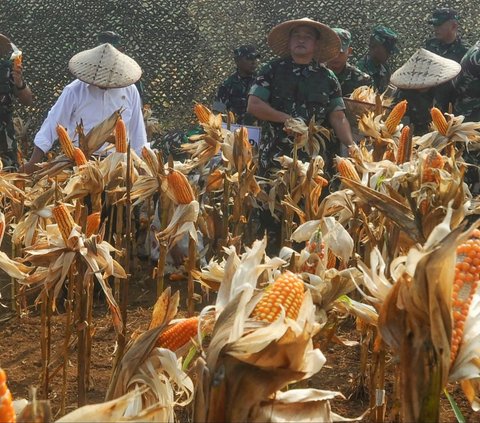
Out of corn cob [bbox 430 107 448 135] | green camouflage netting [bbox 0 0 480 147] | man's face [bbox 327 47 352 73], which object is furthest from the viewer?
green camouflage netting [bbox 0 0 480 147]

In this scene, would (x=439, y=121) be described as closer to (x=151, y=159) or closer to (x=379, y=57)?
(x=151, y=159)

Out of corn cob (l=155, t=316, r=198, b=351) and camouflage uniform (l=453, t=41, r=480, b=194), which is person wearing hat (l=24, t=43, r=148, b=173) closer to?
camouflage uniform (l=453, t=41, r=480, b=194)

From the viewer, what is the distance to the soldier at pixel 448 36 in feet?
26.2

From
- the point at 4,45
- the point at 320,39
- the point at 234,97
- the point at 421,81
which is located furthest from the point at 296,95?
A: the point at 4,45

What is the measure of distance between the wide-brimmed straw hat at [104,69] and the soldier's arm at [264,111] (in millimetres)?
803

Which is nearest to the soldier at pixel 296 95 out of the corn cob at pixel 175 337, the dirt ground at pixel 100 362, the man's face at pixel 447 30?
the dirt ground at pixel 100 362

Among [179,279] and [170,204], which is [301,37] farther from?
[170,204]

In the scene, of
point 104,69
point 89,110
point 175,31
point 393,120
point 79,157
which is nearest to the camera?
point 79,157

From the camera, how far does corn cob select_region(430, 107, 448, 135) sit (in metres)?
4.73

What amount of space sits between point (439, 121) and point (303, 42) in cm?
188

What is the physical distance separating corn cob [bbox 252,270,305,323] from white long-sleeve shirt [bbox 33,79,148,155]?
399cm

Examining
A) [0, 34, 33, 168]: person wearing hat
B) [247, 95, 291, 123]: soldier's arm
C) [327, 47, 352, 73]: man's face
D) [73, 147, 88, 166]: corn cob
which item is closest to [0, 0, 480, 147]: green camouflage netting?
[0, 34, 33, 168]: person wearing hat

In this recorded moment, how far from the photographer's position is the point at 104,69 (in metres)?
5.94

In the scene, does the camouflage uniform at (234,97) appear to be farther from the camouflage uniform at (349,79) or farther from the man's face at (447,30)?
the man's face at (447,30)
